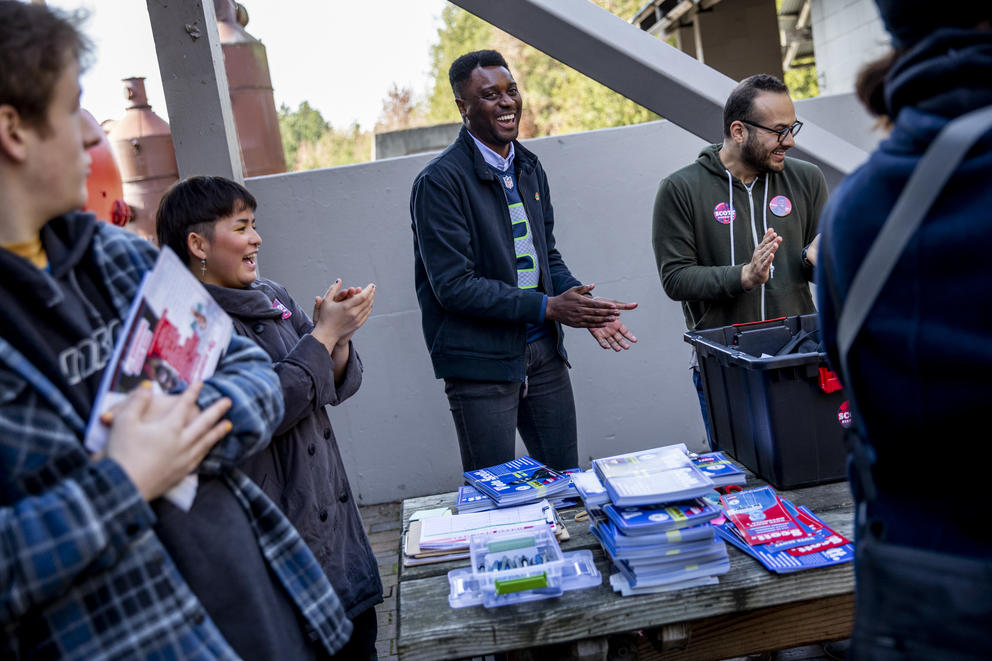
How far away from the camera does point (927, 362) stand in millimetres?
1007

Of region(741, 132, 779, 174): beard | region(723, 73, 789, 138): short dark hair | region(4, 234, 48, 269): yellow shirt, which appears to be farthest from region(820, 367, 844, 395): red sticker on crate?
region(4, 234, 48, 269): yellow shirt

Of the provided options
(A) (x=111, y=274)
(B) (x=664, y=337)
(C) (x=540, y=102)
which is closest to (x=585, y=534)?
(A) (x=111, y=274)

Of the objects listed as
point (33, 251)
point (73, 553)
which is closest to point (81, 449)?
point (73, 553)

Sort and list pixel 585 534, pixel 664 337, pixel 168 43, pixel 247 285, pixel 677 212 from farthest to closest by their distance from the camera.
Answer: pixel 664 337 < pixel 168 43 < pixel 677 212 < pixel 247 285 < pixel 585 534

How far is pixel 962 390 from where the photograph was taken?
99 cm

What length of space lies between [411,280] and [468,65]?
1825 mm

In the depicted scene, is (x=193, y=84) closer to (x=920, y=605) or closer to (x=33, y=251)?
(x=33, y=251)

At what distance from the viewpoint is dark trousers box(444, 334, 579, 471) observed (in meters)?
3.18

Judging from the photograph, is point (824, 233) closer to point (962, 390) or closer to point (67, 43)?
point (962, 390)

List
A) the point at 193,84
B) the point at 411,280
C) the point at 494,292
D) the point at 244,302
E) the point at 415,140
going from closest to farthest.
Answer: the point at 244,302
the point at 494,292
the point at 193,84
the point at 411,280
the point at 415,140

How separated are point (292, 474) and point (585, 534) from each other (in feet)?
2.63

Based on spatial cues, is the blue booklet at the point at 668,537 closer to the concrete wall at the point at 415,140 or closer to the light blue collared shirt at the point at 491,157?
the light blue collared shirt at the point at 491,157

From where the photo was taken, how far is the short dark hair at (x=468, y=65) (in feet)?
10.8

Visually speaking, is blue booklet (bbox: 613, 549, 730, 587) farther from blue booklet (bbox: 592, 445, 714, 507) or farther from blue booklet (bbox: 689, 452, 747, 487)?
blue booklet (bbox: 689, 452, 747, 487)
